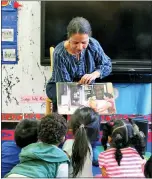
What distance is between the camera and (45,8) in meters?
2.58

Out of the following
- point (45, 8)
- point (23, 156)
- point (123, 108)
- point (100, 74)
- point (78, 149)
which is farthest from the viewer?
point (123, 108)

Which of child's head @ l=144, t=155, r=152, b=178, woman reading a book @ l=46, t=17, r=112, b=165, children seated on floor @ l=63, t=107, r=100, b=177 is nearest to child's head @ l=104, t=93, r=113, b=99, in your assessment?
woman reading a book @ l=46, t=17, r=112, b=165

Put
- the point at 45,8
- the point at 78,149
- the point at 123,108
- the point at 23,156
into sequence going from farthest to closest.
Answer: the point at 123,108
the point at 45,8
the point at 78,149
the point at 23,156

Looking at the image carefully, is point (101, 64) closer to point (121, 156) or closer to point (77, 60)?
point (77, 60)

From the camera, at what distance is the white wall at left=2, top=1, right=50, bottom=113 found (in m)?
2.61

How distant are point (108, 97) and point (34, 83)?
976mm

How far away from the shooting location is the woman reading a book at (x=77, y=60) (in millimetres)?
1864

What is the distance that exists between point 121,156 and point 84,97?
0.50 m

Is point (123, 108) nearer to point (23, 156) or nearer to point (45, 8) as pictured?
point (45, 8)

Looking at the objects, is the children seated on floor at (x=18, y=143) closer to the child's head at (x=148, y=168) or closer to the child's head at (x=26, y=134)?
the child's head at (x=26, y=134)

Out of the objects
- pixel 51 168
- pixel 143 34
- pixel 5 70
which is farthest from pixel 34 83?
pixel 51 168

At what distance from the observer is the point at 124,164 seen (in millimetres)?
1419

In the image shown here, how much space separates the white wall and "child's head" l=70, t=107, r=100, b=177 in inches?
42.2

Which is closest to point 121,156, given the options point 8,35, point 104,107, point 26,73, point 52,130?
point 52,130
